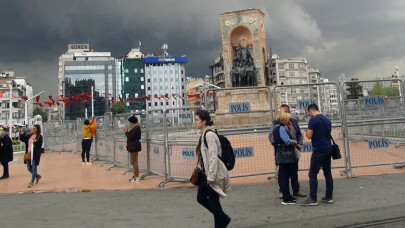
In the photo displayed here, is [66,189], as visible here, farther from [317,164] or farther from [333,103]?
[333,103]

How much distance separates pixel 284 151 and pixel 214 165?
6.77 feet

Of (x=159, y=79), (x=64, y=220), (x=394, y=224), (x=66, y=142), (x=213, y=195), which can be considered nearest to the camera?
(x=213, y=195)

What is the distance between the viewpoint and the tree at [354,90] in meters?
8.43

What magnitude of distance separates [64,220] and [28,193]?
123 inches

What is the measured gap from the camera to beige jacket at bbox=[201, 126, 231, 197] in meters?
3.99

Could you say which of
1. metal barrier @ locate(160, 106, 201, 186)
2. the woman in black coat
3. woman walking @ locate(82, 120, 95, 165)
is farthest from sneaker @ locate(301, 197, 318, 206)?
woman walking @ locate(82, 120, 95, 165)

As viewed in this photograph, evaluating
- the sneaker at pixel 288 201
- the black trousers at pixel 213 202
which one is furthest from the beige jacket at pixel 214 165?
the sneaker at pixel 288 201

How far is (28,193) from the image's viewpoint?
7871 mm

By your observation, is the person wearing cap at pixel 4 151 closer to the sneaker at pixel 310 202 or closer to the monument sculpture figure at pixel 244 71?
the sneaker at pixel 310 202

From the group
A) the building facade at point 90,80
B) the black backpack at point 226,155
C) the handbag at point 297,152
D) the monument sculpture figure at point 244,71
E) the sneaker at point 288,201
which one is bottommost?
the sneaker at point 288,201

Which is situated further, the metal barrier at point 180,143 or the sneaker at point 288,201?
the metal barrier at point 180,143

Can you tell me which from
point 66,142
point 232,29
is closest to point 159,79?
point 232,29

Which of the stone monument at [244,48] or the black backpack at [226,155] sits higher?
the stone monument at [244,48]

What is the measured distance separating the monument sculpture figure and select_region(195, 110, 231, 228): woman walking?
27.1m
